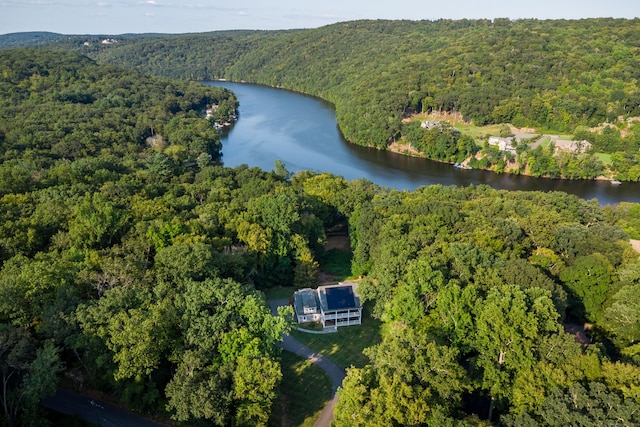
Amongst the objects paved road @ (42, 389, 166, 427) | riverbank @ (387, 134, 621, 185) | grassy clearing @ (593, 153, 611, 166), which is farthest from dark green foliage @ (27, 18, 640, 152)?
paved road @ (42, 389, 166, 427)

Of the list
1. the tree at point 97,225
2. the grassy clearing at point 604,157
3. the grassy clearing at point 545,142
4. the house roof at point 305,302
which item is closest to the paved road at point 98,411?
the house roof at point 305,302

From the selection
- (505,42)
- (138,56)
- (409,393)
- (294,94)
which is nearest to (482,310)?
(409,393)

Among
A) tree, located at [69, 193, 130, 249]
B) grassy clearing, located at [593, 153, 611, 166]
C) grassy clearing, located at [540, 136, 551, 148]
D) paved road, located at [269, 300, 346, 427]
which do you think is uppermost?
tree, located at [69, 193, 130, 249]

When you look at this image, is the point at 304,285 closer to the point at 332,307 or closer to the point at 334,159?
the point at 332,307

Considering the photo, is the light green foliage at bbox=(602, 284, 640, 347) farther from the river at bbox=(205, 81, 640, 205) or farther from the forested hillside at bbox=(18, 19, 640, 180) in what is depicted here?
the forested hillside at bbox=(18, 19, 640, 180)

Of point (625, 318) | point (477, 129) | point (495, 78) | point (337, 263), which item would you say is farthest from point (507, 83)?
point (625, 318)

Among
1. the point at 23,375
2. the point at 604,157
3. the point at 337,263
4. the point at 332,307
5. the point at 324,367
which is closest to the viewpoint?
the point at 23,375

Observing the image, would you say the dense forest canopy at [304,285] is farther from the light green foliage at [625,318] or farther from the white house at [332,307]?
the white house at [332,307]

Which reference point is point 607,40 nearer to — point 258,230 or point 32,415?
point 258,230
